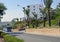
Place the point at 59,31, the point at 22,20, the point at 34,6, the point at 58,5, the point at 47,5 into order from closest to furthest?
the point at 59,31 < the point at 47,5 < the point at 58,5 < the point at 22,20 < the point at 34,6

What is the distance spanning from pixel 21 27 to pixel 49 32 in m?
63.3

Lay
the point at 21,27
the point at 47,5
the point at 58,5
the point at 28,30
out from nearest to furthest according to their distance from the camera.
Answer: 1. the point at 47,5
2. the point at 28,30
3. the point at 58,5
4. the point at 21,27

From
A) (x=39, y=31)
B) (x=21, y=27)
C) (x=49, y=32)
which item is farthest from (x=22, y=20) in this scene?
(x=49, y=32)

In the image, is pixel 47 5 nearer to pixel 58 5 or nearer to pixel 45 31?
pixel 45 31

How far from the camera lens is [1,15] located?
55344mm

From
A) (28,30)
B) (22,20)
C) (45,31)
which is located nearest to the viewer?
(45,31)

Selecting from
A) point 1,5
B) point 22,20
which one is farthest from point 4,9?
point 22,20

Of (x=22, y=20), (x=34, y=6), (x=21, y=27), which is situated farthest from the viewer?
(x=34, y=6)

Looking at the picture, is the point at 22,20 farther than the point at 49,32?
Yes

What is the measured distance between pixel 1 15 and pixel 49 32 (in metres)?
12.9

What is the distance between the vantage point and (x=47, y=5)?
65.0 meters

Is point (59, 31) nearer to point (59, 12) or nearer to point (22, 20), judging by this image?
point (59, 12)

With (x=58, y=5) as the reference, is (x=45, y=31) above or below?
below

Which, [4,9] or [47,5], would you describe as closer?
[4,9]
